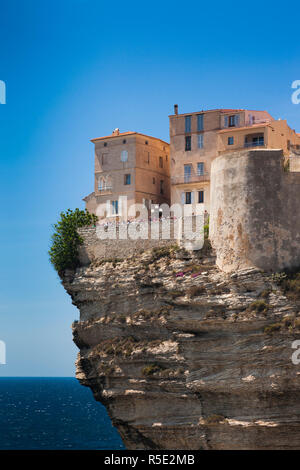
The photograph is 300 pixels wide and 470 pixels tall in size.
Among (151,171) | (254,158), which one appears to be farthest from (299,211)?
(151,171)

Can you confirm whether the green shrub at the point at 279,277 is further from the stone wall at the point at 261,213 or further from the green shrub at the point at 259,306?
the green shrub at the point at 259,306

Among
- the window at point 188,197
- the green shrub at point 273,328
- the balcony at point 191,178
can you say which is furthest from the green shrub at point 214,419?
the balcony at point 191,178

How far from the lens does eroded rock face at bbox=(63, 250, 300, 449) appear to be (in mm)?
41625

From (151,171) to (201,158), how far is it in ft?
14.1

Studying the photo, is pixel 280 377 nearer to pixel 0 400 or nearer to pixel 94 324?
pixel 94 324

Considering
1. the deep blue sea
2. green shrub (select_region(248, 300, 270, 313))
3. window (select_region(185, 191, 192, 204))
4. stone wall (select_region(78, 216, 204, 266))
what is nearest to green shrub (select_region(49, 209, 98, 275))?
stone wall (select_region(78, 216, 204, 266))

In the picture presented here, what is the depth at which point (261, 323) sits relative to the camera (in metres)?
41.9

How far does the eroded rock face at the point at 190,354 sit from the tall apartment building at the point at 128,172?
7771 millimetres


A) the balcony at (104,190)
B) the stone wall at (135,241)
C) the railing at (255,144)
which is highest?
the railing at (255,144)

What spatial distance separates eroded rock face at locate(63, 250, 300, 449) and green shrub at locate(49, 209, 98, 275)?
269 cm

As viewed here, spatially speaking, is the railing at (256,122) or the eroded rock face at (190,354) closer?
the eroded rock face at (190,354)

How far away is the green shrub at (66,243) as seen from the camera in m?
52.2

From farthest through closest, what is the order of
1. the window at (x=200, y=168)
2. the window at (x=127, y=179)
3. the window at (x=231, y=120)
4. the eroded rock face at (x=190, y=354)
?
the window at (x=127, y=179)
the window at (x=231, y=120)
the window at (x=200, y=168)
the eroded rock face at (x=190, y=354)

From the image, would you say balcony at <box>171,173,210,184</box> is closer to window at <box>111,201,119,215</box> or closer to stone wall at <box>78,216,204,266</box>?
window at <box>111,201,119,215</box>
